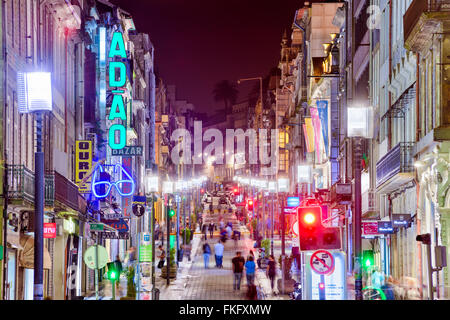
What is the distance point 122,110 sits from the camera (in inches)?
2159

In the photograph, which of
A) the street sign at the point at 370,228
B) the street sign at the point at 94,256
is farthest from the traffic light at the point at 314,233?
the street sign at the point at 370,228

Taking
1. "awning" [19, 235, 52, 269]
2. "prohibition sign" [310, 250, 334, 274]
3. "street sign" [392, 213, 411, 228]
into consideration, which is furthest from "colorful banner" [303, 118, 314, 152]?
"prohibition sign" [310, 250, 334, 274]

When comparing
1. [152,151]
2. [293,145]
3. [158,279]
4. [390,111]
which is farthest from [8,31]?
[152,151]

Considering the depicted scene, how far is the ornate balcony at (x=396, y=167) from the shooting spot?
3219cm

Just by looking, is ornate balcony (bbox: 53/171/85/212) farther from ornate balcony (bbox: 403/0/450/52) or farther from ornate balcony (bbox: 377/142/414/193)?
ornate balcony (bbox: 403/0/450/52)

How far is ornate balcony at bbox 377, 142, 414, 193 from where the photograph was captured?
3219 centimetres

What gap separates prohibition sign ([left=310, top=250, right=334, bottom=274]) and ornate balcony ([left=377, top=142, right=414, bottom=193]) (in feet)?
39.4

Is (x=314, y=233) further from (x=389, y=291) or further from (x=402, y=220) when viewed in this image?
(x=402, y=220)

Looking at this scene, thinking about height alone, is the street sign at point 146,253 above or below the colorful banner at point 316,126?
below

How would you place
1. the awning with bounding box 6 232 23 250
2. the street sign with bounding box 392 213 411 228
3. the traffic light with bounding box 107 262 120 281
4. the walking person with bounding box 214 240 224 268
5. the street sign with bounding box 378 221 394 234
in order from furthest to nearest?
the walking person with bounding box 214 240 224 268 < the street sign with bounding box 378 221 394 234 < the street sign with bounding box 392 213 411 228 < the traffic light with bounding box 107 262 120 281 < the awning with bounding box 6 232 23 250

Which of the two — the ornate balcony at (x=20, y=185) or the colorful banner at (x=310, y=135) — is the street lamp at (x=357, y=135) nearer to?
the ornate balcony at (x=20, y=185)
